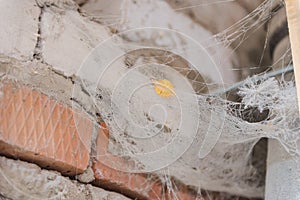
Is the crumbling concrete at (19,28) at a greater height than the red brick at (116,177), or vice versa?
the crumbling concrete at (19,28)

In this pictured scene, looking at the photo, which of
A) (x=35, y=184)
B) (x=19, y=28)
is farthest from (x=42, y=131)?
(x=19, y=28)

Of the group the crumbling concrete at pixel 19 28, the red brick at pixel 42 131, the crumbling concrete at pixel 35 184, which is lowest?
the crumbling concrete at pixel 35 184

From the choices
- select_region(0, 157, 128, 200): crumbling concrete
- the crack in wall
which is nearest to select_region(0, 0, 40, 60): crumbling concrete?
the crack in wall

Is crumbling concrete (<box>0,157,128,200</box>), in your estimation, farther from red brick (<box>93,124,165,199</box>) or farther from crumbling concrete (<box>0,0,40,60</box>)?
crumbling concrete (<box>0,0,40,60</box>)

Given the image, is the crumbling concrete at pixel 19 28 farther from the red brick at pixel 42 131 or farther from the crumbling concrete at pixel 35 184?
the crumbling concrete at pixel 35 184

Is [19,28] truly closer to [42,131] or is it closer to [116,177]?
[42,131]

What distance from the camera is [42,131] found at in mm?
705

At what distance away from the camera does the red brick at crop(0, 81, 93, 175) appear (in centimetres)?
65

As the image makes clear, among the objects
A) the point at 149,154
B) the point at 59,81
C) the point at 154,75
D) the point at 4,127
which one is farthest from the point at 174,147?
the point at 4,127

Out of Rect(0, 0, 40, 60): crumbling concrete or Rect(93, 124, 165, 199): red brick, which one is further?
Rect(93, 124, 165, 199): red brick

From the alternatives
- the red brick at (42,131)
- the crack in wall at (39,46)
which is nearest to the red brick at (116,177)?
the red brick at (42,131)

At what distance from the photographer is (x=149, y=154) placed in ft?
2.98

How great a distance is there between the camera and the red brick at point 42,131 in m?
0.65

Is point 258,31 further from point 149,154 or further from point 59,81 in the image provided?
point 59,81
